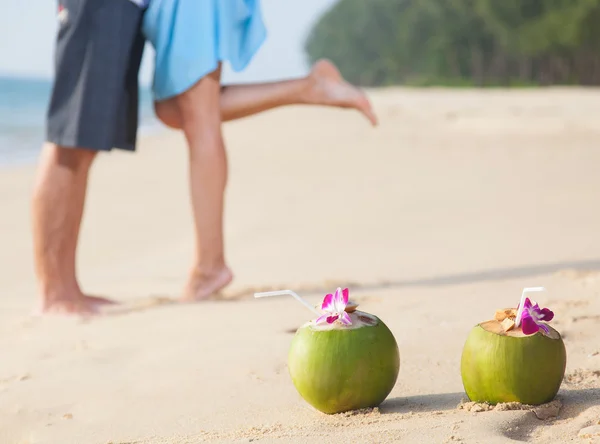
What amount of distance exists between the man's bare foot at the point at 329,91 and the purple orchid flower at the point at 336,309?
1681 mm

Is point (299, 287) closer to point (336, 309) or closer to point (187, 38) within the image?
point (187, 38)

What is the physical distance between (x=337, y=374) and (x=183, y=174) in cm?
645

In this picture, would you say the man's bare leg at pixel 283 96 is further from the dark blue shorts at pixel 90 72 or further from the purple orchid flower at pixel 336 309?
the purple orchid flower at pixel 336 309

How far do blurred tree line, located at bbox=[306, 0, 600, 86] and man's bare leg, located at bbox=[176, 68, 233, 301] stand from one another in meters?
31.2

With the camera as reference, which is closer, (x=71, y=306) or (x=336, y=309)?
(x=336, y=309)

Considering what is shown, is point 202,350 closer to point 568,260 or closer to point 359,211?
point 568,260

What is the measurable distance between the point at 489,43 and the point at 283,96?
41.4m

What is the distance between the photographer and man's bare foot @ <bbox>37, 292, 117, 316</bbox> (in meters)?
Result: 2.97

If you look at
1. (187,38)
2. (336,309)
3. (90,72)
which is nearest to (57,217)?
(90,72)

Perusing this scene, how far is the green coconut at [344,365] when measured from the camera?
1.62 meters

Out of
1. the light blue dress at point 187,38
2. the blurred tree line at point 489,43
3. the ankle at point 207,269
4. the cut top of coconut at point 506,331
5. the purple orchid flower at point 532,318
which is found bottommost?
the ankle at point 207,269

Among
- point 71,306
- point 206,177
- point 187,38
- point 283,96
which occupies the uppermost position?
point 187,38

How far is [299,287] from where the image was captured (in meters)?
3.29

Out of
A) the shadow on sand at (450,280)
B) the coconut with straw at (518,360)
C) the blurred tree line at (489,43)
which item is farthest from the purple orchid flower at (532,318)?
the blurred tree line at (489,43)
